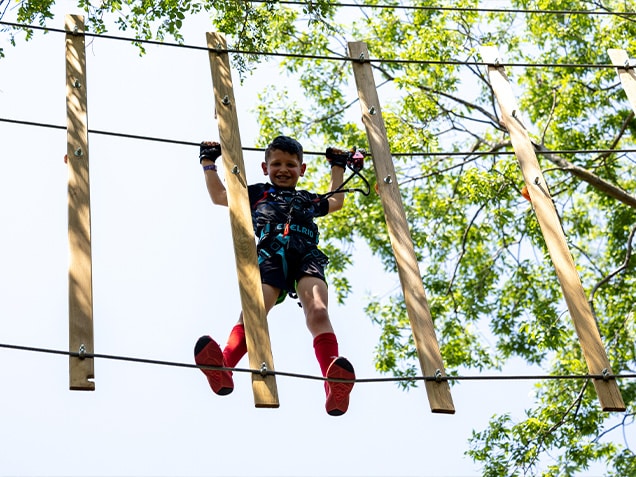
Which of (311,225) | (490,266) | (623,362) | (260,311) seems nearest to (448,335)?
(490,266)

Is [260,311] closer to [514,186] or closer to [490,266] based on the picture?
[514,186]

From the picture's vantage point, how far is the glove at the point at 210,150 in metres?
5.29

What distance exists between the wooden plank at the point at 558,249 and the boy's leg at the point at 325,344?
102 cm

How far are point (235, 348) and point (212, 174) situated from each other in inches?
35.5

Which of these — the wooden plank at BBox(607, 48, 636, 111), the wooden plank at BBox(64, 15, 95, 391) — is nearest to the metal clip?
the wooden plank at BBox(607, 48, 636, 111)

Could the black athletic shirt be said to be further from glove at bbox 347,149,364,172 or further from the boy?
glove at bbox 347,149,364,172

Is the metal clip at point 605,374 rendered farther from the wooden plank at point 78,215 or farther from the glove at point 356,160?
the wooden plank at point 78,215

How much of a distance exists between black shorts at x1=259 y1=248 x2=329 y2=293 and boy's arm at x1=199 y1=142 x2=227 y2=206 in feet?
1.49

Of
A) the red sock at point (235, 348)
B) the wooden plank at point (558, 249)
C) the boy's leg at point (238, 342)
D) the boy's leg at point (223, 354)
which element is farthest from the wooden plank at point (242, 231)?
the wooden plank at point (558, 249)

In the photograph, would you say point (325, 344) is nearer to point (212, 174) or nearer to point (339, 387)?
point (339, 387)

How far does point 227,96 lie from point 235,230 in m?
0.84

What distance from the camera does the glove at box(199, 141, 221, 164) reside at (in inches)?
208

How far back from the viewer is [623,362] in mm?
9883

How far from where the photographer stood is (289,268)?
5.05m
